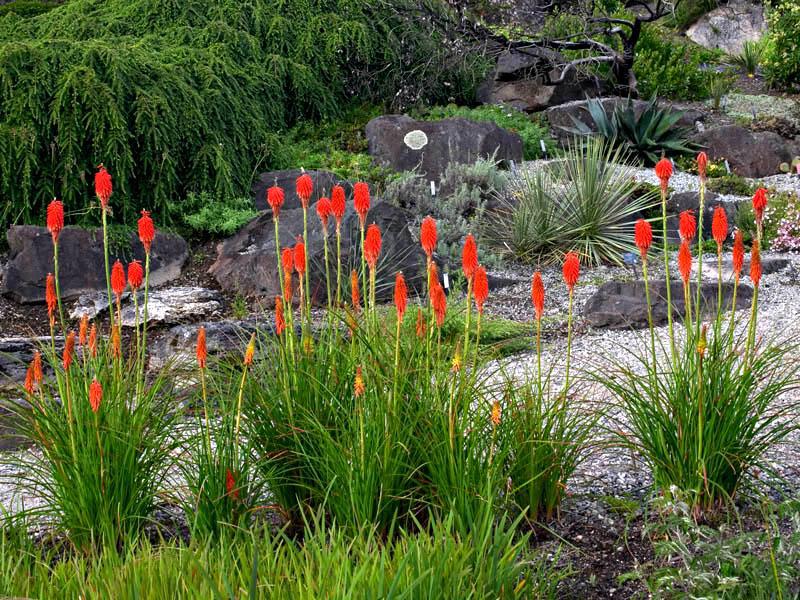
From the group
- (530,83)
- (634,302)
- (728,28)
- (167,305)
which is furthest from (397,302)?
(728,28)

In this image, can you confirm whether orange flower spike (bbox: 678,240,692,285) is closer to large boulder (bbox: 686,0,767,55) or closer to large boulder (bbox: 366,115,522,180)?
large boulder (bbox: 366,115,522,180)

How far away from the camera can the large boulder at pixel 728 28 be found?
18.7 meters

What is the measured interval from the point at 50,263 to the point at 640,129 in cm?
681

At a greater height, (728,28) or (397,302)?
(728,28)

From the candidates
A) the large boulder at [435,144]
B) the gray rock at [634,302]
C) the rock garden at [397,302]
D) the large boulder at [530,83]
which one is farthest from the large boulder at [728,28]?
the gray rock at [634,302]

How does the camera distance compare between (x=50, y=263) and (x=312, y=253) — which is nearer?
(x=312, y=253)

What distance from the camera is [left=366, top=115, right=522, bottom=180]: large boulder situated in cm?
965

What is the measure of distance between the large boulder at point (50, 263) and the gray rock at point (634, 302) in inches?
140

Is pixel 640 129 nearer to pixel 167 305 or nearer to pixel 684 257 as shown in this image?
pixel 167 305

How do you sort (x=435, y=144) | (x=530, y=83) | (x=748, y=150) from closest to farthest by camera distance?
(x=435, y=144), (x=748, y=150), (x=530, y=83)

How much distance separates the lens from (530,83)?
41.0 ft

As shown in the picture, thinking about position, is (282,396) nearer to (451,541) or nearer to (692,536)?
(451,541)

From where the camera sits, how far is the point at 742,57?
662 inches

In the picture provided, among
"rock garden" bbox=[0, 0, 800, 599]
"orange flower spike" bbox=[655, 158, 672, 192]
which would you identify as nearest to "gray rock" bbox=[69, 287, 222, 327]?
"rock garden" bbox=[0, 0, 800, 599]
